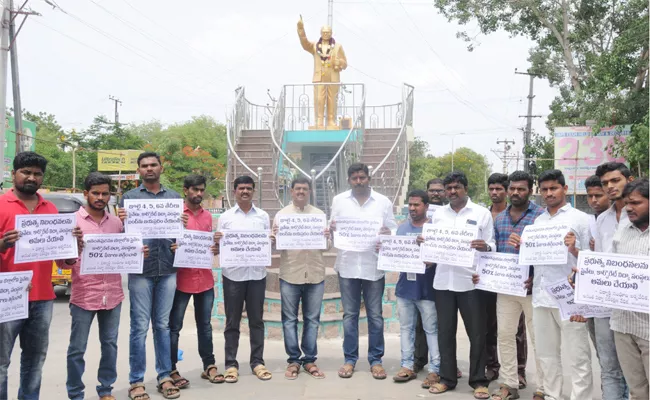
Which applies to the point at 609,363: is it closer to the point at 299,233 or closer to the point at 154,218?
the point at 299,233

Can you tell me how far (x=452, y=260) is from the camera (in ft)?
15.0

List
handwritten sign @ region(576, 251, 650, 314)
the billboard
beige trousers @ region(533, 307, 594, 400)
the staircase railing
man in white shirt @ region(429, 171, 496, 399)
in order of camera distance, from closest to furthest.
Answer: handwritten sign @ region(576, 251, 650, 314)
beige trousers @ region(533, 307, 594, 400)
man in white shirt @ region(429, 171, 496, 399)
the staircase railing
the billboard

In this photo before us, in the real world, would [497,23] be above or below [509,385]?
above

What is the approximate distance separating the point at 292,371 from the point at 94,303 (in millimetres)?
1867

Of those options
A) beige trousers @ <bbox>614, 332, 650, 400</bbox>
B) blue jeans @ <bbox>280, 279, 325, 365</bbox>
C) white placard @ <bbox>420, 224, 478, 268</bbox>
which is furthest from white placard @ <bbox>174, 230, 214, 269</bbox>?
beige trousers @ <bbox>614, 332, 650, 400</bbox>

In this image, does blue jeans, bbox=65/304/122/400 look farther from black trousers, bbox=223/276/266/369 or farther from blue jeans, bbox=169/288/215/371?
black trousers, bbox=223/276/266/369

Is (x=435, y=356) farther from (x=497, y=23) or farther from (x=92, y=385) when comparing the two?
(x=497, y=23)

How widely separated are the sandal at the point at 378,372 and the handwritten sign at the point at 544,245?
1.71m

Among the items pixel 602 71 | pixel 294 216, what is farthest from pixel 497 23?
pixel 294 216

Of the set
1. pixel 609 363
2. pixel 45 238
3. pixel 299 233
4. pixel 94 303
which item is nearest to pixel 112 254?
pixel 94 303

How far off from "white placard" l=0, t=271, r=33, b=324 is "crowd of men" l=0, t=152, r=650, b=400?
121mm

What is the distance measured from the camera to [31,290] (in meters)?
3.76

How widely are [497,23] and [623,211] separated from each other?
506 inches

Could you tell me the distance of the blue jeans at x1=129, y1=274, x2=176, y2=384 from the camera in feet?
15.0
